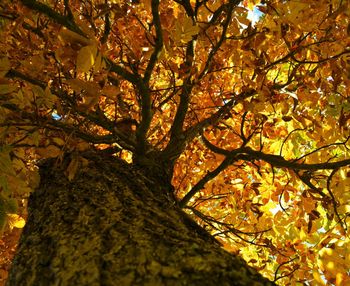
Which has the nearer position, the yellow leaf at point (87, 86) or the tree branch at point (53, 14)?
the yellow leaf at point (87, 86)

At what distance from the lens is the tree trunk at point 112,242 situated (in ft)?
3.52

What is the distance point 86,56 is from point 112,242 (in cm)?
66

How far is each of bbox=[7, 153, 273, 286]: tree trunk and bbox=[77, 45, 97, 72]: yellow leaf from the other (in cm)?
63

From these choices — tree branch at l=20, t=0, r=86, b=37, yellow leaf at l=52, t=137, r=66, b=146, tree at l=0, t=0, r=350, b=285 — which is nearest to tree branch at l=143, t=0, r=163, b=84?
tree at l=0, t=0, r=350, b=285

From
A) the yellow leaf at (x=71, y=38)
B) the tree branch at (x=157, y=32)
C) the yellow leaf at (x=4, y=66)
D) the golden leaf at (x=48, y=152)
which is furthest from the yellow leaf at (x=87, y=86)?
the tree branch at (x=157, y=32)

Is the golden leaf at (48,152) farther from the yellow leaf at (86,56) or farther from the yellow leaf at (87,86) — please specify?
the yellow leaf at (86,56)

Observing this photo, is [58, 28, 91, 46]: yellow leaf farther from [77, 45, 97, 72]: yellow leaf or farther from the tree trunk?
the tree trunk

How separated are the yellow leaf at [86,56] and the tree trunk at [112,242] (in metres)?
0.63

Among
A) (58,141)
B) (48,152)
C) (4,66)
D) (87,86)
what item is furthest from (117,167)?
(87,86)

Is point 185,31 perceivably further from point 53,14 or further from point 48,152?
point 48,152

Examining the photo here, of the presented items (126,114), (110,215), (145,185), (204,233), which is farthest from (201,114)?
(110,215)

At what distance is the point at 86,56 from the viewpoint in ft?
4.32

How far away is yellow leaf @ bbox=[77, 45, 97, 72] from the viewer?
131cm

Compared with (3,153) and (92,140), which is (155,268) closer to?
(3,153)
